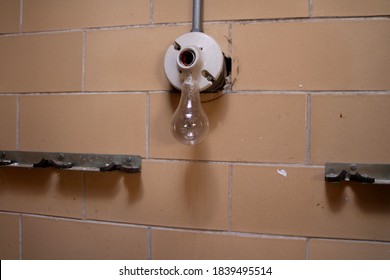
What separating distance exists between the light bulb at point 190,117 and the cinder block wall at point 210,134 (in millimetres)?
84

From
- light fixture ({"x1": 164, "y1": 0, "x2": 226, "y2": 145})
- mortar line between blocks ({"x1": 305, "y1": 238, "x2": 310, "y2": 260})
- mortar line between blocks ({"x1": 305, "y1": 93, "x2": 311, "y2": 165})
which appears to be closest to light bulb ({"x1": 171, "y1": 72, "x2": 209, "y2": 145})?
light fixture ({"x1": 164, "y1": 0, "x2": 226, "y2": 145})

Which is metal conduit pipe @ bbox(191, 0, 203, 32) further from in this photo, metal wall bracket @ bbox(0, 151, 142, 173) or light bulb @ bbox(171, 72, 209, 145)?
metal wall bracket @ bbox(0, 151, 142, 173)

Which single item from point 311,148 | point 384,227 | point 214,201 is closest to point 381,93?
point 311,148

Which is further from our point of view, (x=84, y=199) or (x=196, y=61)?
(x=84, y=199)

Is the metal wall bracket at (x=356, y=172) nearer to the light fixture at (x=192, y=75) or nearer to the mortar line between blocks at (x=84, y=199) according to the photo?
the light fixture at (x=192, y=75)

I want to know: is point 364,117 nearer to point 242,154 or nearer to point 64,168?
point 242,154

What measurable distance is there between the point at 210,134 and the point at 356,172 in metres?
0.36

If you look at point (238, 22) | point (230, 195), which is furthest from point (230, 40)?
point (230, 195)

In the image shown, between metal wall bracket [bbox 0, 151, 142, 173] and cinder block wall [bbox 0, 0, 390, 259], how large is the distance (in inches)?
0.8

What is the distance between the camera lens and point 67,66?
0.67 m

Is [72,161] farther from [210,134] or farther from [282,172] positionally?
[282,172]

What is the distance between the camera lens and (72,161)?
2.18ft

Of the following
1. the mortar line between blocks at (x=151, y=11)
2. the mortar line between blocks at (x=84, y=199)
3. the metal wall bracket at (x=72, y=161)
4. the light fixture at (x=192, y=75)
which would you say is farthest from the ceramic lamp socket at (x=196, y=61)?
the mortar line between blocks at (x=84, y=199)

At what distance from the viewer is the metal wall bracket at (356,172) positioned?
1.73ft
